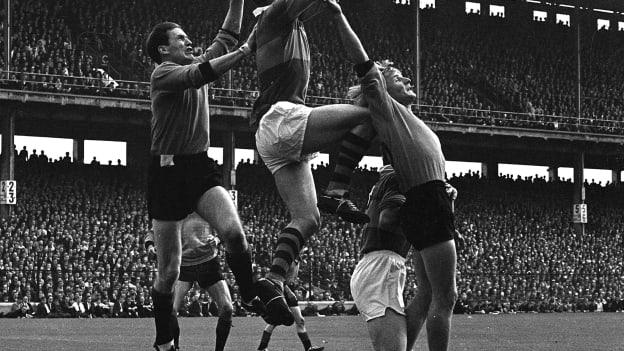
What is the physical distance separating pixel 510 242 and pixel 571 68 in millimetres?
13374

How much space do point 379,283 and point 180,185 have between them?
2.63m

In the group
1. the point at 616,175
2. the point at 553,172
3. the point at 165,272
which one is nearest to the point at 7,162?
the point at 165,272

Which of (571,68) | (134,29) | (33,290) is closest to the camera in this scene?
(33,290)

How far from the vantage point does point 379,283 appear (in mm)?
8164

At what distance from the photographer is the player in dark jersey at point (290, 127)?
8.39m

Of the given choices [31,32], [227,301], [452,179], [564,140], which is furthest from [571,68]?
[227,301]

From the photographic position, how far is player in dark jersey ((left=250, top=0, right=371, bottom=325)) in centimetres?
839

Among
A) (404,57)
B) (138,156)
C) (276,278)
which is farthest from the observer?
(404,57)

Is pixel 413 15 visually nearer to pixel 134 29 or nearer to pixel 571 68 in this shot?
pixel 571 68

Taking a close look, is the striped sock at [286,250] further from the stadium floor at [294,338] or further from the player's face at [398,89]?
the stadium floor at [294,338]

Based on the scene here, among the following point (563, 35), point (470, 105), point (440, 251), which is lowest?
point (440, 251)

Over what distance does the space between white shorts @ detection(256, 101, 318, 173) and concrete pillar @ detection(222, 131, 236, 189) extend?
3135 cm

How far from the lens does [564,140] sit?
4916cm

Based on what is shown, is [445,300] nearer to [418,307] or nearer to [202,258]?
[418,307]
